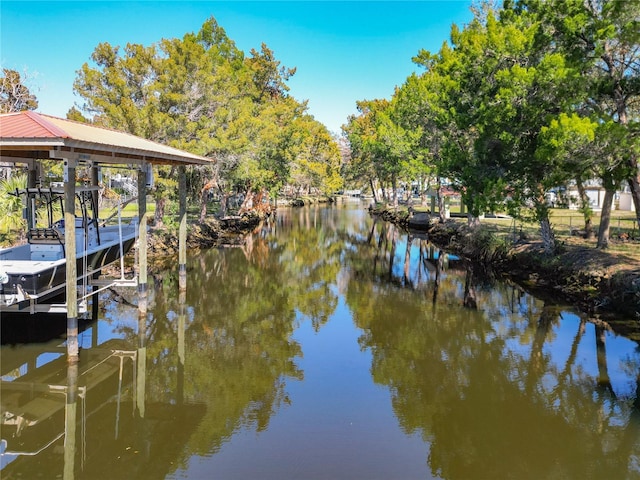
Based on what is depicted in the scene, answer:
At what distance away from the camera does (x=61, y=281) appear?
10.6m

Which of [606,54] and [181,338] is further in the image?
[606,54]

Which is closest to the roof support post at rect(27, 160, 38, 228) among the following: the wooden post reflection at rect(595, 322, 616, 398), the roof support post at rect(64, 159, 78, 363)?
the roof support post at rect(64, 159, 78, 363)

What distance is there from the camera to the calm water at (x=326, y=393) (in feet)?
21.4

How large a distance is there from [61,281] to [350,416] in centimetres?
697

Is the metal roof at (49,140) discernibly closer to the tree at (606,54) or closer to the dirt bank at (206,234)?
the tree at (606,54)

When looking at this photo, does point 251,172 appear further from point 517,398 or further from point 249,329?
point 517,398

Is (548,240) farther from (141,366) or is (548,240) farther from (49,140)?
(49,140)

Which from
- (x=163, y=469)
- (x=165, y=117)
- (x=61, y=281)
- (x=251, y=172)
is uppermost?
(x=165, y=117)

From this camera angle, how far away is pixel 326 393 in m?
8.66

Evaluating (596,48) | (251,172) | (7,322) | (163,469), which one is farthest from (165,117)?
(163,469)

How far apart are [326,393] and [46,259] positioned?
7115mm

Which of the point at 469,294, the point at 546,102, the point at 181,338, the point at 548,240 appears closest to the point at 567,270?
the point at 548,240

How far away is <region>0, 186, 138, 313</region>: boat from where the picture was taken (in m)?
9.40

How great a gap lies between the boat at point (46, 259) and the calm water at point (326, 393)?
1.15 m
